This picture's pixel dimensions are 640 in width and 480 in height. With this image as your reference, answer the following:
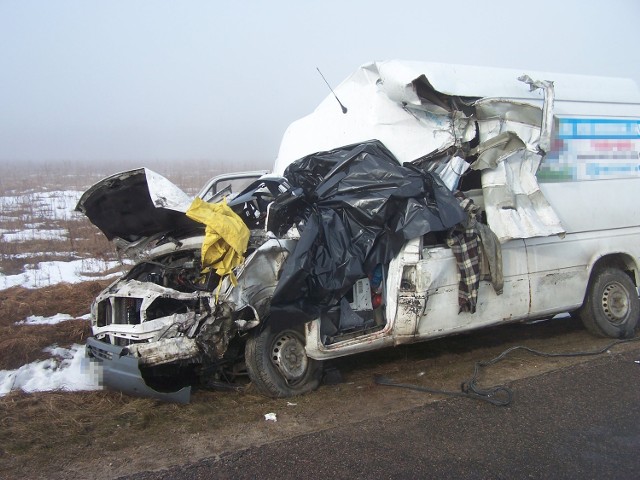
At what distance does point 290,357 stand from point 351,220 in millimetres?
1331

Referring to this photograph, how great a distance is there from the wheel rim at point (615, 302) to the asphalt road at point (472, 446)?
1.90 m

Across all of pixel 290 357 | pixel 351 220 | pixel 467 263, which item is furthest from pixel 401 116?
pixel 290 357

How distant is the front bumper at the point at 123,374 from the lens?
418 centimetres

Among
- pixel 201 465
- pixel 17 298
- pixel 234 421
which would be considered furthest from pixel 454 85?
pixel 17 298

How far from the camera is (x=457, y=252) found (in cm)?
493

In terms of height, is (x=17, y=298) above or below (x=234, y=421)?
above

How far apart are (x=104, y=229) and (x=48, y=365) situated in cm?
144

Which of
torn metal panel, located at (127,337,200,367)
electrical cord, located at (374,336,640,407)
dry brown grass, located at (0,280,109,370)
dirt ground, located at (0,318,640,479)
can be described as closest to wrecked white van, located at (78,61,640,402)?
torn metal panel, located at (127,337,200,367)

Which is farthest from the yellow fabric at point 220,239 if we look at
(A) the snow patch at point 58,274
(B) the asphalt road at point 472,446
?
(A) the snow patch at point 58,274

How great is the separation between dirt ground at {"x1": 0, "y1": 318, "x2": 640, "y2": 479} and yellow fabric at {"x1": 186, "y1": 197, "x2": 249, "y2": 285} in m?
1.12

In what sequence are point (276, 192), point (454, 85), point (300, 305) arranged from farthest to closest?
point (276, 192)
point (454, 85)
point (300, 305)

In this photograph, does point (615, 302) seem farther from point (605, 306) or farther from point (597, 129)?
point (597, 129)

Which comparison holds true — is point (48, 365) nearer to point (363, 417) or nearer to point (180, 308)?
point (180, 308)

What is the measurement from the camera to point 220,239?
4.47 m
